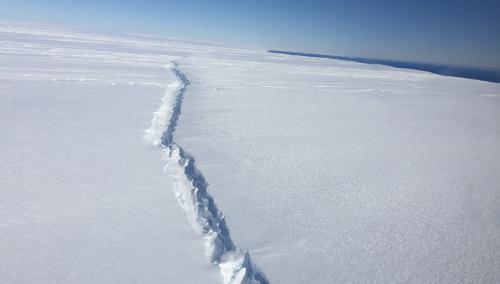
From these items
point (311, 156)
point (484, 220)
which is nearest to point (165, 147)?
point (311, 156)

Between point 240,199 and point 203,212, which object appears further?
point 240,199

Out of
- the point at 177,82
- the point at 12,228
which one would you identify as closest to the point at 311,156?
the point at 12,228

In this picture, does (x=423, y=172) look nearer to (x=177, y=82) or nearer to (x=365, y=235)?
(x=365, y=235)

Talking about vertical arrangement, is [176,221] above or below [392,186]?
below

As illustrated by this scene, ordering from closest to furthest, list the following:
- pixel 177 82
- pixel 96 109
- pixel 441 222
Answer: pixel 441 222, pixel 96 109, pixel 177 82

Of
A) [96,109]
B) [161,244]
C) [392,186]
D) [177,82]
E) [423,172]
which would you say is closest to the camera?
[161,244]

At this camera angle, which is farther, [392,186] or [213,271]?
[392,186]

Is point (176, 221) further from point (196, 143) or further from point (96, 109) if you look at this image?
point (96, 109)
